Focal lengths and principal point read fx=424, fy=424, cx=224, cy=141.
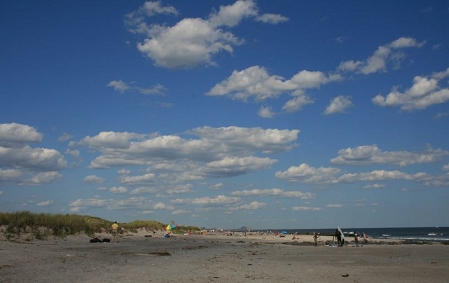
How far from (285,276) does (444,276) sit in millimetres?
7066

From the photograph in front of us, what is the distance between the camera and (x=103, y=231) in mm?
51031

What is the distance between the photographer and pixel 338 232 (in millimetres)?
49375

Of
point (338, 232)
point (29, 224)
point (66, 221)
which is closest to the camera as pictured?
point (29, 224)

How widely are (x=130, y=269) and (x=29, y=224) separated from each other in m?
22.6

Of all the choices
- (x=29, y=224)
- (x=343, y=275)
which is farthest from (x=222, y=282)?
(x=29, y=224)

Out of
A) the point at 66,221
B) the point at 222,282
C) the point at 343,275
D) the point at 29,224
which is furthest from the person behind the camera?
the point at 66,221

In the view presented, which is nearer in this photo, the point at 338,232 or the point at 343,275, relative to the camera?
the point at 343,275

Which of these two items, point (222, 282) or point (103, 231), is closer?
point (222, 282)

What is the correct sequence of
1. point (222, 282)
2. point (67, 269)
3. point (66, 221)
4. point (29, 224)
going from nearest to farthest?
point (222, 282) → point (67, 269) → point (29, 224) → point (66, 221)

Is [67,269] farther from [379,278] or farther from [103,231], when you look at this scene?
[103,231]

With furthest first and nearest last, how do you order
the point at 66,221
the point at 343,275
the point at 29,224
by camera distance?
the point at 66,221 → the point at 29,224 → the point at 343,275

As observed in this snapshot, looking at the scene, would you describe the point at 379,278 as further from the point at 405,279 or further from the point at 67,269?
the point at 67,269

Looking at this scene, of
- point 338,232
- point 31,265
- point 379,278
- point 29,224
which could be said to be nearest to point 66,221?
point 29,224

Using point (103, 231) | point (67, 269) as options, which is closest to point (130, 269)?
point (67, 269)
